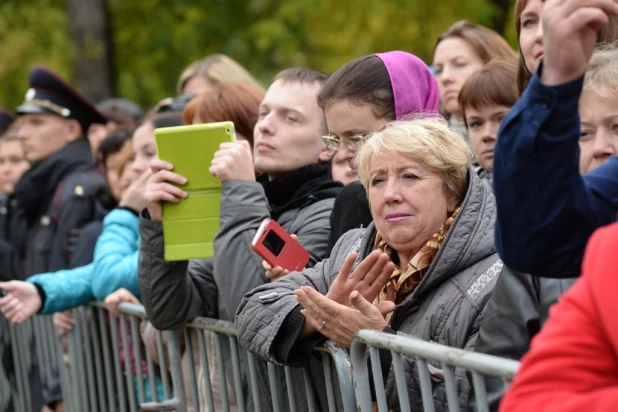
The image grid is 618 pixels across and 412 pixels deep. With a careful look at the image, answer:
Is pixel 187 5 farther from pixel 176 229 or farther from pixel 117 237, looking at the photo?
pixel 176 229

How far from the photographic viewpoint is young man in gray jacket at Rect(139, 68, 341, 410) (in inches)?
161

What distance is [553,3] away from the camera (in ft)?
7.29

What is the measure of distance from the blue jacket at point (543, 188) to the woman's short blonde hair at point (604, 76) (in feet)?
1.93

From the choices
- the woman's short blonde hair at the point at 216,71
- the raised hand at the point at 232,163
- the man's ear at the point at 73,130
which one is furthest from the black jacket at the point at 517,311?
the man's ear at the point at 73,130

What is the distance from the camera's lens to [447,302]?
10.1 ft

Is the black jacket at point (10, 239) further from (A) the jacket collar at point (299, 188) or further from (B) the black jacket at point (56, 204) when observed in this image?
(A) the jacket collar at point (299, 188)

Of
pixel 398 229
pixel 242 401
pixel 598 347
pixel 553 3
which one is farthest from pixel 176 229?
pixel 598 347

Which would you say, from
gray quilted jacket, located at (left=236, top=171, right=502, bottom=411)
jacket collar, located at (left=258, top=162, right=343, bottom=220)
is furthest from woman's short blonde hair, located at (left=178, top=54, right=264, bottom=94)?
A: gray quilted jacket, located at (left=236, top=171, right=502, bottom=411)

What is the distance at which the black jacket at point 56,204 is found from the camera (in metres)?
6.77

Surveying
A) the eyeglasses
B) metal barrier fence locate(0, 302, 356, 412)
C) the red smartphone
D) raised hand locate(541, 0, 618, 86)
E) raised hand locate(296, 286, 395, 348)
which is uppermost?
raised hand locate(541, 0, 618, 86)

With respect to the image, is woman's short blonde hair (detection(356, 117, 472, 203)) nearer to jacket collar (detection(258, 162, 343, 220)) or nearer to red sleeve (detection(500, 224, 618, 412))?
jacket collar (detection(258, 162, 343, 220))

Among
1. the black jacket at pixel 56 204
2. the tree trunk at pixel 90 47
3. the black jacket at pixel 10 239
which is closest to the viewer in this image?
the black jacket at pixel 56 204

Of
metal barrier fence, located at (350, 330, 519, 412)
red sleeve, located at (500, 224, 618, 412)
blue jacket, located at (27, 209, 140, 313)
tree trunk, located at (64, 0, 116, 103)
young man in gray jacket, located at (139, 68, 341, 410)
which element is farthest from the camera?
tree trunk, located at (64, 0, 116, 103)

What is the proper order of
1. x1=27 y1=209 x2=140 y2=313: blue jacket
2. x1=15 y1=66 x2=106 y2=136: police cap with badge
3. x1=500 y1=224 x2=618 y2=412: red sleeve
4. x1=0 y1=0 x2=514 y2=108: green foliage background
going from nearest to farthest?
x1=500 y1=224 x2=618 y2=412: red sleeve
x1=27 y1=209 x2=140 y2=313: blue jacket
x1=15 y1=66 x2=106 y2=136: police cap with badge
x1=0 y1=0 x2=514 y2=108: green foliage background
